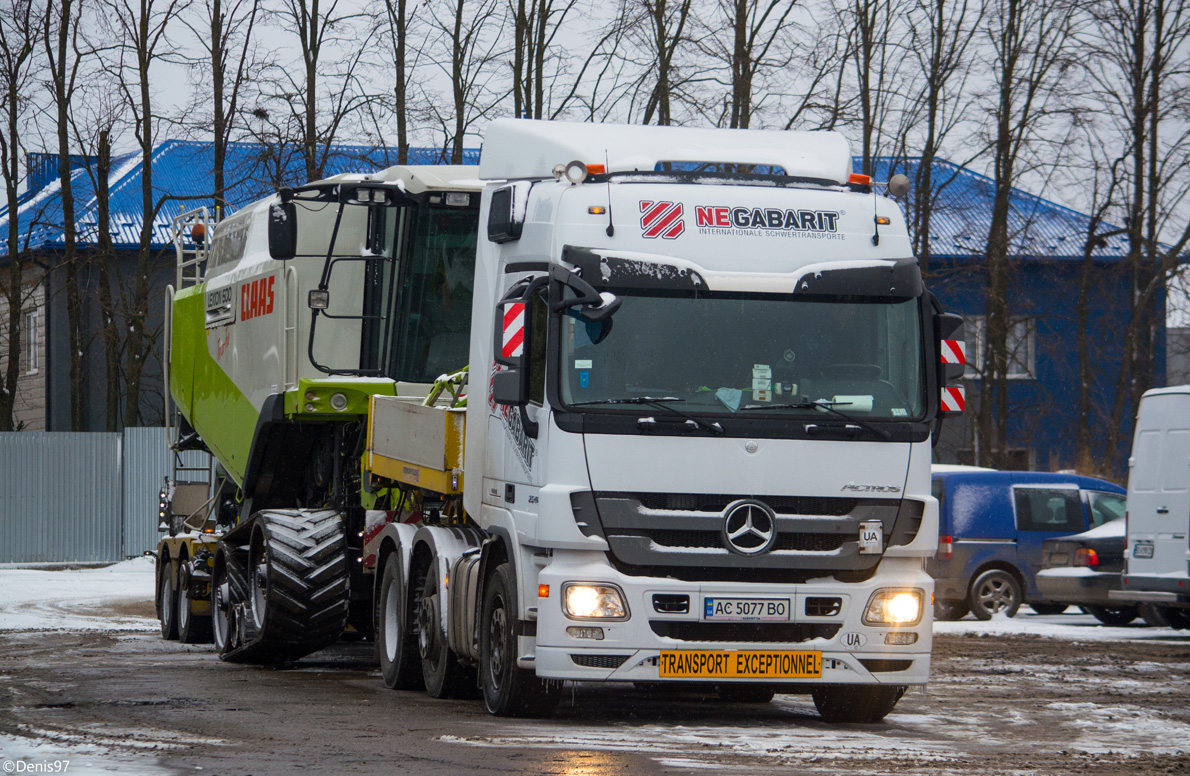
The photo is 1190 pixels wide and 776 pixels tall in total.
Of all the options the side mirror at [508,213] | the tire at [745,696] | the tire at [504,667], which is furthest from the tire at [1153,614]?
the side mirror at [508,213]

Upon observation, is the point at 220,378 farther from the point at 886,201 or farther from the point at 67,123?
the point at 67,123

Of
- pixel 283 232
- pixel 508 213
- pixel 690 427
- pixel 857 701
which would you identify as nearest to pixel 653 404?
pixel 690 427

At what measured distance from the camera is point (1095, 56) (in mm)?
29719

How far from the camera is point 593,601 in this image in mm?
9531

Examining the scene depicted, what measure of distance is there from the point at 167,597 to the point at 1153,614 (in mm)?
10617

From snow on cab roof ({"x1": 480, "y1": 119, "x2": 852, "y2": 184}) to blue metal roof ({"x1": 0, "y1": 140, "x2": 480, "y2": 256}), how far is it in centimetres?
1132

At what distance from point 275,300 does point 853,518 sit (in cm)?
602

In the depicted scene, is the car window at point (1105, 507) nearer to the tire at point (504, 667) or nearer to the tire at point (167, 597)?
the tire at point (167, 597)

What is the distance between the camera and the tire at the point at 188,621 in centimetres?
1684

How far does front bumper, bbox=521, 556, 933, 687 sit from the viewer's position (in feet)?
31.2

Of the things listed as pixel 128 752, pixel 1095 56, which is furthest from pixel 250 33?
pixel 128 752

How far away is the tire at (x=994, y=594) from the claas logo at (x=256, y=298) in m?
9.45

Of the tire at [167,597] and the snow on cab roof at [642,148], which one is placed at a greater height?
the snow on cab roof at [642,148]

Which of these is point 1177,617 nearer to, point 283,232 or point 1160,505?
point 1160,505
